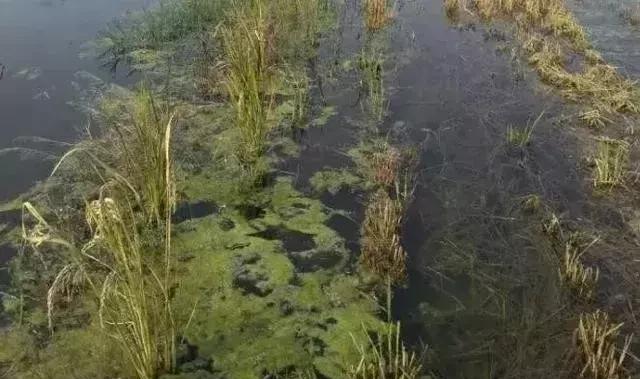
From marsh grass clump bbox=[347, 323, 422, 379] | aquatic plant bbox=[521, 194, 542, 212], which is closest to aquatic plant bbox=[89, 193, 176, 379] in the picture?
marsh grass clump bbox=[347, 323, 422, 379]

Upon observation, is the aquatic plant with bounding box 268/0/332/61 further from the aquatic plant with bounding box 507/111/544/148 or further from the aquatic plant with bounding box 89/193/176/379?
the aquatic plant with bounding box 89/193/176/379

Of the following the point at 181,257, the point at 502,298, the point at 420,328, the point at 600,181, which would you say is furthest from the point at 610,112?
the point at 181,257

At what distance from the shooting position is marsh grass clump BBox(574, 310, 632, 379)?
2812mm

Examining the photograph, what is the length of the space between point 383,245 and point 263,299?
79 cm

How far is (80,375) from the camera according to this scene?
288 cm

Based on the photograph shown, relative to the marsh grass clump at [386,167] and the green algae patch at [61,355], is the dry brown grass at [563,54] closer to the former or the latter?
the marsh grass clump at [386,167]

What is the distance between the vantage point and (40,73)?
229 inches

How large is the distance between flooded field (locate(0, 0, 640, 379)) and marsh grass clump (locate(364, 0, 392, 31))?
5 centimetres

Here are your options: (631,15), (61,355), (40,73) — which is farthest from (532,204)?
(40,73)

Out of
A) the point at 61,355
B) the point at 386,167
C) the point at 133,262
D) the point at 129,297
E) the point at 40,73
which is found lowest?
the point at 61,355

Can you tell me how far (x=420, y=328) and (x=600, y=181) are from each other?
205cm

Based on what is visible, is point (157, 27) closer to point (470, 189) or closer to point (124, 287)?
point (470, 189)

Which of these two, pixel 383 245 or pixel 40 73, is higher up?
pixel 40 73

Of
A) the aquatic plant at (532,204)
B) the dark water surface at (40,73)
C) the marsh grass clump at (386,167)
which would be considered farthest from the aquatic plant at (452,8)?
the aquatic plant at (532,204)
